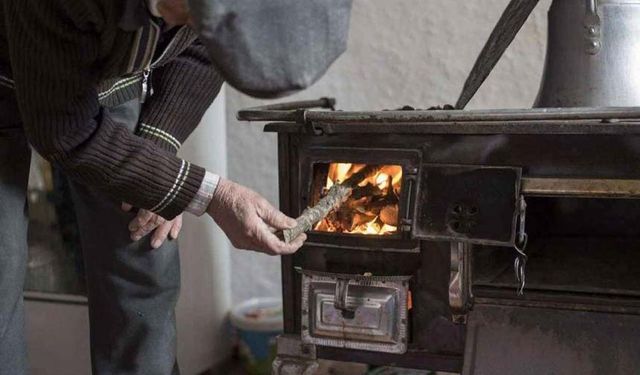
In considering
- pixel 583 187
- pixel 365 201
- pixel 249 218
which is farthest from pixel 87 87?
pixel 583 187

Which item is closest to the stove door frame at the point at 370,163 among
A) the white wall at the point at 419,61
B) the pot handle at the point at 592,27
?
the pot handle at the point at 592,27

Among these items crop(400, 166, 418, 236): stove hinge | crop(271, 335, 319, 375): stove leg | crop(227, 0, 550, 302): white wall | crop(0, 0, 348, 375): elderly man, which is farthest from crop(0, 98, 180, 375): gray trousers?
crop(227, 0, 550, 302): white wall

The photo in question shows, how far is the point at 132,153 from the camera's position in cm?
104

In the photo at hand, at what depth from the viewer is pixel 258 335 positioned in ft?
6.57

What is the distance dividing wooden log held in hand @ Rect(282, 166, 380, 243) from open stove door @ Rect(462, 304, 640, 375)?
10.5 inches

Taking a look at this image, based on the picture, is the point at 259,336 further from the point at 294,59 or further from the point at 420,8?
the point at 294,59

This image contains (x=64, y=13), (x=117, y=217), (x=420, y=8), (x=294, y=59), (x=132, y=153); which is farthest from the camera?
(x=420, y=8)

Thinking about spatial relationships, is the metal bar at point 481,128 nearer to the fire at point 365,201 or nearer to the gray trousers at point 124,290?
the fire at point 365,201

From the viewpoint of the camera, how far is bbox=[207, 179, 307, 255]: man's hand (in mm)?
1102

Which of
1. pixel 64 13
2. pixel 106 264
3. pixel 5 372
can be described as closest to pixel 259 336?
pixel 106 264

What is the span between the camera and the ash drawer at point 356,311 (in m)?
1.25

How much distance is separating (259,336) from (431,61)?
0.80m

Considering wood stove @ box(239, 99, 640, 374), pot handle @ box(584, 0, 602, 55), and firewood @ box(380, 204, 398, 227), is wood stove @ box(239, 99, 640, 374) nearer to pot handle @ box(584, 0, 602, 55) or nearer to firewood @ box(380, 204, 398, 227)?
firewood @ box(380, 204, 398, 227)

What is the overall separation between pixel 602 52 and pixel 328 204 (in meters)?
0.51
